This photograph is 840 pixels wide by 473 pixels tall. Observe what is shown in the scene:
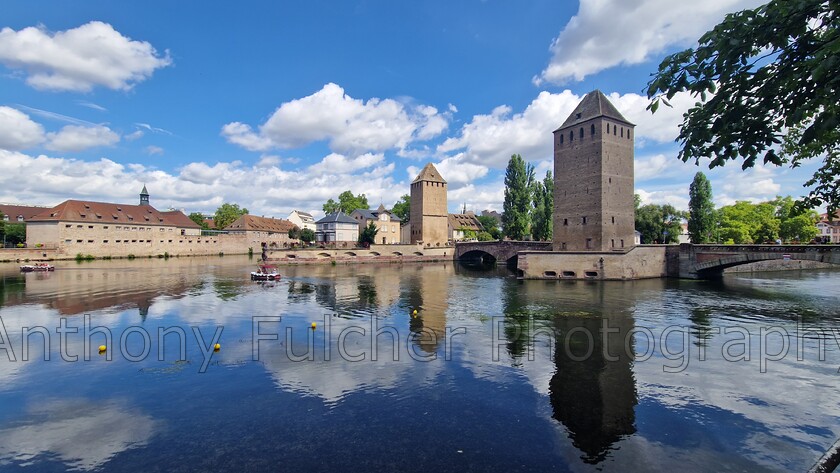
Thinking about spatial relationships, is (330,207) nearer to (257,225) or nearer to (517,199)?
(257,225)

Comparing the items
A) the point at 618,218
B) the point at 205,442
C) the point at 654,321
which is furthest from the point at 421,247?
the point at 205,442

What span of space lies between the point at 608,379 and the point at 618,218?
112 ft

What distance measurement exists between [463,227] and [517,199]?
3737 centimetres

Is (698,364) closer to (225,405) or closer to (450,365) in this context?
(450,365)

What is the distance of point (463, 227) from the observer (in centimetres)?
10006

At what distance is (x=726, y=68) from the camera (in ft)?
15.1

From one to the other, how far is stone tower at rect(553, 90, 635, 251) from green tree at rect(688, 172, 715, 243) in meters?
18.4

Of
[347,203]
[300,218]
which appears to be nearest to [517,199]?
[347,203]

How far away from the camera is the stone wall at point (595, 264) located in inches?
1491

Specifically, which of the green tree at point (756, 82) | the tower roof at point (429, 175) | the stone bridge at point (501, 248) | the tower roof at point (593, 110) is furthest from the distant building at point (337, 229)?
the green tree at point (756, 82)

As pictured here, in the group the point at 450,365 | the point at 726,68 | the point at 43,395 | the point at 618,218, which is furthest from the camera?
the point at 618,218

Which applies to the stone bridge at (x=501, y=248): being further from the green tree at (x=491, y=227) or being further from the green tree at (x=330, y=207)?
the green tree at (x=330, y=207)

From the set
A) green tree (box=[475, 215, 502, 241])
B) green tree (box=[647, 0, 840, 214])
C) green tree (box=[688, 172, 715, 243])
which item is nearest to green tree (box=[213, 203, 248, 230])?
green tree (box=[475, 215, 502, 241])

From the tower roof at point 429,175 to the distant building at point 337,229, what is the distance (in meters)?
14.7
